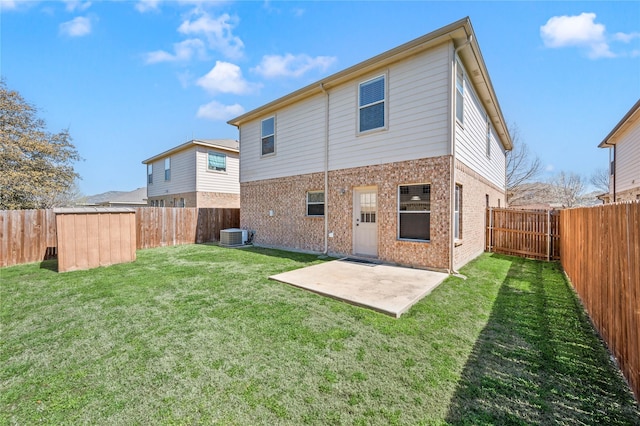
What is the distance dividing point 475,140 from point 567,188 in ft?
116

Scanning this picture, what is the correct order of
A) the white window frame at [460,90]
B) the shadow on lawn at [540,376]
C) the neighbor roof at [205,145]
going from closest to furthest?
the shadow on lawn at [540,376], the white window frame at [460,90], the neighbor roof at [205,145]

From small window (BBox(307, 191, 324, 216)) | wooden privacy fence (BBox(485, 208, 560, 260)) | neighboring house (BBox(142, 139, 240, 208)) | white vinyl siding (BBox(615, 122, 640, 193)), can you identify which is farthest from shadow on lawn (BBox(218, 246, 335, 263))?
white vinyl siding (BBox(615, 122, 640, 193))

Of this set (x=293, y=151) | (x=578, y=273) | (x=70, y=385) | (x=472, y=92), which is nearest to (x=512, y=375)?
(x=578, y=273)

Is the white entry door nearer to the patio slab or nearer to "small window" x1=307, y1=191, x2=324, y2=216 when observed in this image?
the patio slab

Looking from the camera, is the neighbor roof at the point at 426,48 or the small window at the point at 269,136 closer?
the neighbor roof at the point at 426,48

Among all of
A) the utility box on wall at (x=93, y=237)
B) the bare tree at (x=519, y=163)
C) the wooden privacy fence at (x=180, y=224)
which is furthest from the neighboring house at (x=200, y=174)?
the bare tree at (x=519, y=163)

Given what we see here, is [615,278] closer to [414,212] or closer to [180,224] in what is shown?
[414,212]

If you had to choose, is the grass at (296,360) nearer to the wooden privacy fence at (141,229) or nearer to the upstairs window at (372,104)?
the wooden privacy fence at (141,229)

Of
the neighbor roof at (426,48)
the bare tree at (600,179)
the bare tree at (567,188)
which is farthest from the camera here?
the bare tree at (567,188)

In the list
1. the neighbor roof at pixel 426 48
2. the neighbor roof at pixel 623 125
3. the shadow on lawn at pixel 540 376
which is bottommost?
the shadow on lawn at pixel 540 376

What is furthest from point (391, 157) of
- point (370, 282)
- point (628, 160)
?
point (628, 160)

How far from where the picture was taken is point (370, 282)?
17.7 ft

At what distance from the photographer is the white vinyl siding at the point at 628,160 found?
10.6 m

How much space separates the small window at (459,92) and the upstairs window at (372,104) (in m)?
1.83
